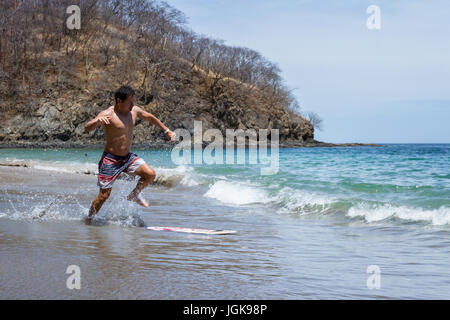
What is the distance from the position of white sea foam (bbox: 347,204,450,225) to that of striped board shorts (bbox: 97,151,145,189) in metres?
3.87

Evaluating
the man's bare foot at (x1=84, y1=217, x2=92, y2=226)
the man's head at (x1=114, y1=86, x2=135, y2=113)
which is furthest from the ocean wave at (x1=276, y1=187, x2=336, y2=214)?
the man's head at (x1=114, y1=86, x2=135, y2=113)

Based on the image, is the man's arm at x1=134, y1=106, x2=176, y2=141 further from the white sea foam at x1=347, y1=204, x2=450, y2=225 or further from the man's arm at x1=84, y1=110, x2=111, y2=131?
the white sea foam at x1=347, y1=204, x2=450, y2=225

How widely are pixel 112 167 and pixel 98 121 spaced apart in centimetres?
78

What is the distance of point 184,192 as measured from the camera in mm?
13000

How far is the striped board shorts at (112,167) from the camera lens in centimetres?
658

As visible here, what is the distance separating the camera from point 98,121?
6.08m

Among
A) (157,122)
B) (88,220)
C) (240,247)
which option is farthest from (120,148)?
(240,247)

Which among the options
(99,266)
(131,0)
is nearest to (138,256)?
(99,266)

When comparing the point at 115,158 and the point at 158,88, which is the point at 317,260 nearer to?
the point at 115,158

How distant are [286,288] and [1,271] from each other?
2019mm

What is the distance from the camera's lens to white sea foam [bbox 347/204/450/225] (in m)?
7.72

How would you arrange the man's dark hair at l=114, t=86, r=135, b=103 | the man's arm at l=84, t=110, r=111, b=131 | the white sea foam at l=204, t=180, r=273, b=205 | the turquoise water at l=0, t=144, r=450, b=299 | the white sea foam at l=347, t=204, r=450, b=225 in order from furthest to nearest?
the white sea foam at l=204, t=180, r=273, b=205 < the white sea foam at l=347, t=204, r=450, b=225 < the man's dark hair at l=114, t=86, r=135, b=103 < the man's arm at l=84, t=110, r=111, b=131 < the turquoise water at l=0, t=144, r=450, b=299

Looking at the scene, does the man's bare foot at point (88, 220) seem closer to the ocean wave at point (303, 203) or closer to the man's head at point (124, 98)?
the man's head at point (124, 98)

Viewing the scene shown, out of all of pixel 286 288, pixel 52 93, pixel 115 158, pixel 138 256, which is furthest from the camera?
pixel 52 93
